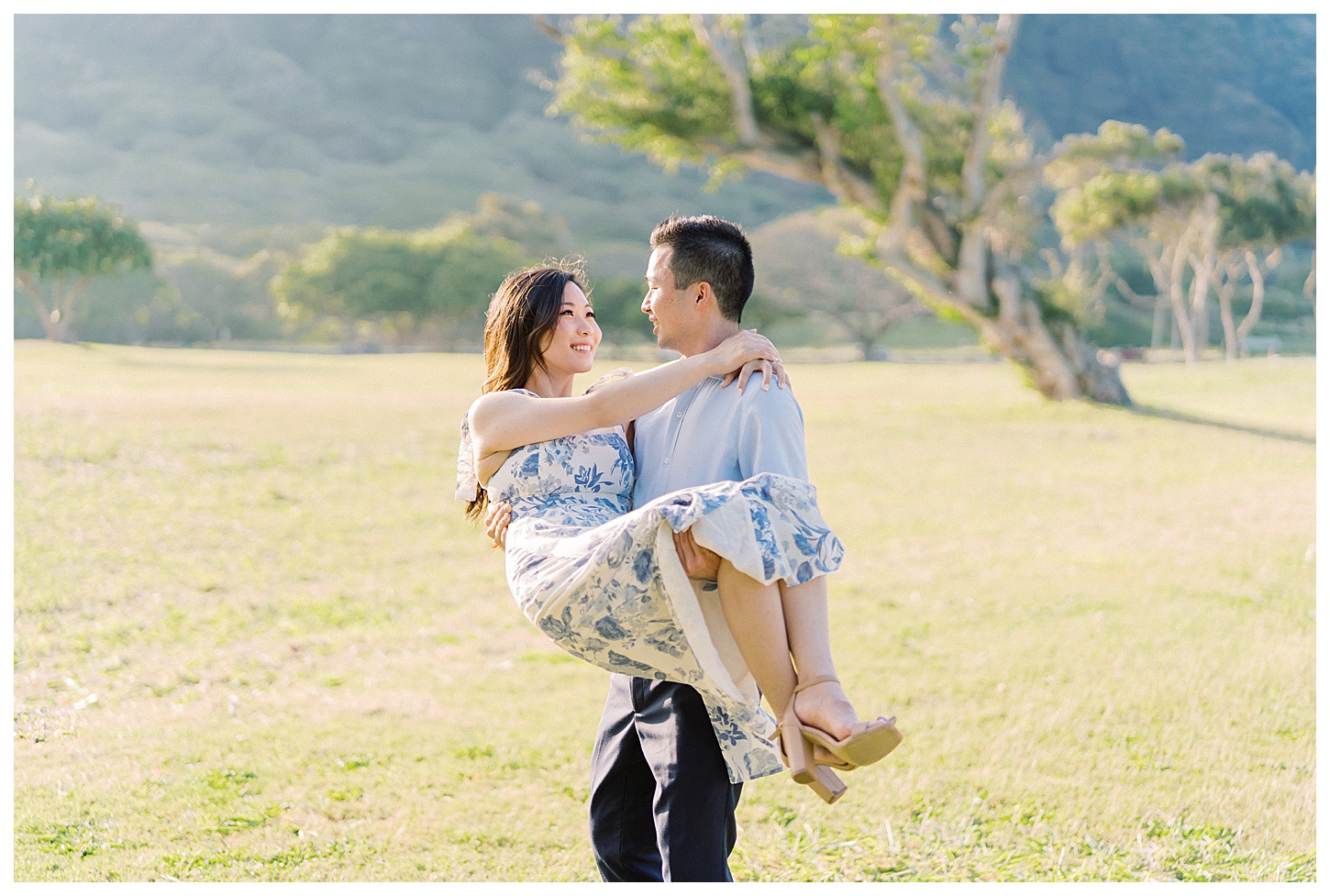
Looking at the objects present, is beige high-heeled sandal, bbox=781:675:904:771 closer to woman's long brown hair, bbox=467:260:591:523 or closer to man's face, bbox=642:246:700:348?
man's face, bbox=642:246:700:348

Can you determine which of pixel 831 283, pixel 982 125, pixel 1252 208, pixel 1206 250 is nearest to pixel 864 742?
pixel 982 125

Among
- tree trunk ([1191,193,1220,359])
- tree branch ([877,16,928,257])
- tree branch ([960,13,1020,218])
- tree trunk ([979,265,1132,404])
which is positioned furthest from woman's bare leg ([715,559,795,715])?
tree trunk ([1191,193,1220,359])

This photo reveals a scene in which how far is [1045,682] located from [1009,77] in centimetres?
11260

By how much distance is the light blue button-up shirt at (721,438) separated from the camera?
242cm

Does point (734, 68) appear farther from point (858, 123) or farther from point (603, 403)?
point (603, 403)

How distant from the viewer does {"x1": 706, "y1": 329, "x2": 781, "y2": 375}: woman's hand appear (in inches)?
98.1

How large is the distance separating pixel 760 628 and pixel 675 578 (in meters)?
0.22

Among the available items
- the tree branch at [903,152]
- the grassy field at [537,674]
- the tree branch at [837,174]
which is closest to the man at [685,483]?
the grassy field at [537,674]

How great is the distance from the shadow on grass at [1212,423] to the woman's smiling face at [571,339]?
16.1m

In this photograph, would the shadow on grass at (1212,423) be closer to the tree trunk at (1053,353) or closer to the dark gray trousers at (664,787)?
the tree trunk at (1053,353)

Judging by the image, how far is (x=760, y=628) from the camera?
88.6 inches

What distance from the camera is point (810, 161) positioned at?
1844 centimetres

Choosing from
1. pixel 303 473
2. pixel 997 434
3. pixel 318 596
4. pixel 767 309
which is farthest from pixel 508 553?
pixel 767 309

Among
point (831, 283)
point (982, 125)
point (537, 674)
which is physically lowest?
point (537, 674)
